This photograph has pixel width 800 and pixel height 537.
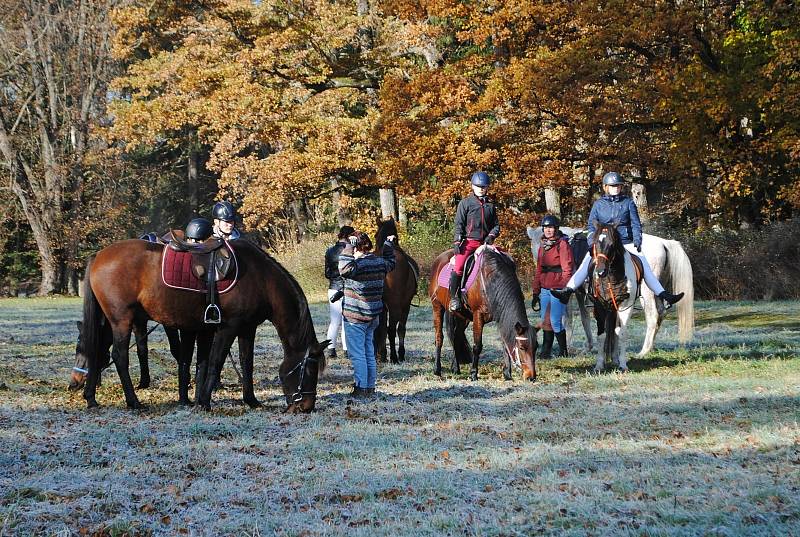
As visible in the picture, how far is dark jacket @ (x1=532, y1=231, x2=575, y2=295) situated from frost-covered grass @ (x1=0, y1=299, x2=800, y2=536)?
1863 mm

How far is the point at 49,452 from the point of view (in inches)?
315

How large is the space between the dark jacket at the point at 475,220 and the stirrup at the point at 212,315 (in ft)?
12.3

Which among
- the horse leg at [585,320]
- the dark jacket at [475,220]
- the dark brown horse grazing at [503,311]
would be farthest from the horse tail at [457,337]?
the horse leg at [585,320]

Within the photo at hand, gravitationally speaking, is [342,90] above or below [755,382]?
above

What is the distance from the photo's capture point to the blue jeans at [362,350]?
11219 mm

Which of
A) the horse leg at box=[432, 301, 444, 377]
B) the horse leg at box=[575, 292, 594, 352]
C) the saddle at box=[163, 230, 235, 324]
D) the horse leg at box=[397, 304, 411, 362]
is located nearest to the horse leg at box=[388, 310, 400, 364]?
the horse leg at box=[397, 304, 411, 362]

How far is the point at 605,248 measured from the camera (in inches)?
505

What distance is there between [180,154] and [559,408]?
46.6m

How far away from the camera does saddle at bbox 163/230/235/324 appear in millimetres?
10164

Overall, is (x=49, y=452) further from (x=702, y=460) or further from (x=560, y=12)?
(x=560, y=12)

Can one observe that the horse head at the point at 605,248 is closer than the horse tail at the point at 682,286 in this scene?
Yes

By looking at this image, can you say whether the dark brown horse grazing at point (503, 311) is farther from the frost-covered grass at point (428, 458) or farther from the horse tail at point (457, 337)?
the frost-covered grass at point (428, 458)

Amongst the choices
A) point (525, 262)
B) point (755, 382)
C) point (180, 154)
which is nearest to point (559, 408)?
point (755, 382)

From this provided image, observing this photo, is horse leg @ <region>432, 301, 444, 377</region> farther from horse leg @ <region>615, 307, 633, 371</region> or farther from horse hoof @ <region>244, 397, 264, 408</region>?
horse hoof @ <region>244, 397, 264, 408</region>
